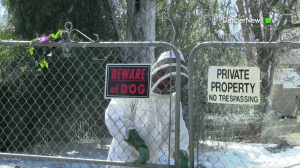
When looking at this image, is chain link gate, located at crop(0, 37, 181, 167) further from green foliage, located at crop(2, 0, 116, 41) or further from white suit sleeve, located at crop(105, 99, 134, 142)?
white suit sleeve, located at crop(105, 99, 134, 142)

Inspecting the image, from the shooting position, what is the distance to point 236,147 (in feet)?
22.4

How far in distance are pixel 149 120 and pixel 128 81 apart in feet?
1.34

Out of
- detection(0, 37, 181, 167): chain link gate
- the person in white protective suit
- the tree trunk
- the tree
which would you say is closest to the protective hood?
the person in white protective suit

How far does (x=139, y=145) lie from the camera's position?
2.84 metres

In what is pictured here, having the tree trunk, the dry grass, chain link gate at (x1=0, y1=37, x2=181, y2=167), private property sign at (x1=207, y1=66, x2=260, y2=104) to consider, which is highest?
the tree trunk

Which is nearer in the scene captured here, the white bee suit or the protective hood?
the protective hood

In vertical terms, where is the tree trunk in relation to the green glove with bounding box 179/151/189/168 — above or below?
above

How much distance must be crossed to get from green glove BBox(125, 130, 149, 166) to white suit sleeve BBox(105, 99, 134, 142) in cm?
4

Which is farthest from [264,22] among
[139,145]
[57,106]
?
[139,145]

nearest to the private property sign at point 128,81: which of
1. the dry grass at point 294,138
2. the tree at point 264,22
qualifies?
the dry grass at point 294,138

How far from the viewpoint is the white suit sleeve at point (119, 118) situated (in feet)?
9.43

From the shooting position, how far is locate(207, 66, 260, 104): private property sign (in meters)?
2.70

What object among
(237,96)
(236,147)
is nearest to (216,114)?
(236,147)

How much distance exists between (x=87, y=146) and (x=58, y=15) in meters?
2.58
